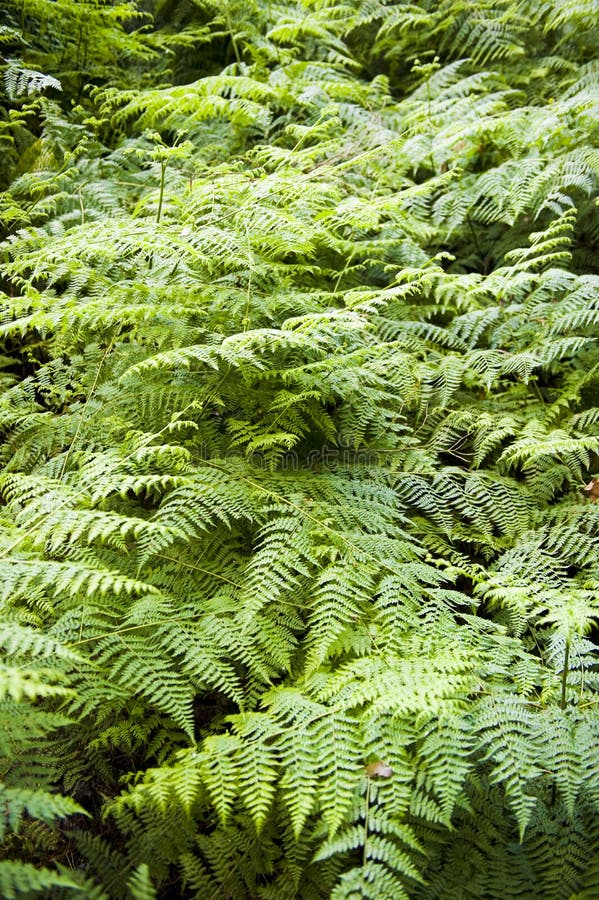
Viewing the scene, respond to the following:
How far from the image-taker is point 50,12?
13.8 feet

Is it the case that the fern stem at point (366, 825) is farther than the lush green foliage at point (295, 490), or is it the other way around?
the lush green foliage at point (295, 490)

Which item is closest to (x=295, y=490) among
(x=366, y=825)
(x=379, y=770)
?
(x=379, y=770)

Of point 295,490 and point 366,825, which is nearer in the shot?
point 366,825

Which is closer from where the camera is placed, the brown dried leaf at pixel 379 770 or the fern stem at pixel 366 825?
the fern stem at pixel 366 825

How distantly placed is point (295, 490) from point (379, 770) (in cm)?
113

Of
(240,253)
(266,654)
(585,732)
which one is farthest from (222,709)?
(240,253)

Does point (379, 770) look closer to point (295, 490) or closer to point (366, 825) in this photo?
point (366, 825)

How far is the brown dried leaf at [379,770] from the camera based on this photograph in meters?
1.65

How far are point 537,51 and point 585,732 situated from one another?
546 centimetres

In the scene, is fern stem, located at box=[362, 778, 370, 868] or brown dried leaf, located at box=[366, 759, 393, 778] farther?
brown dried leaf, located at box=[366, 759, 393, 778]

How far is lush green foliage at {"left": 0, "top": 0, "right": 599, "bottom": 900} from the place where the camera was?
1675 millimetres

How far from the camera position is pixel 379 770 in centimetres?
166

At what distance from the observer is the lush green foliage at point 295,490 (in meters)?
1.67

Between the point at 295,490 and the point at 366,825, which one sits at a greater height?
the point at 295,490
